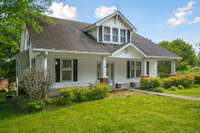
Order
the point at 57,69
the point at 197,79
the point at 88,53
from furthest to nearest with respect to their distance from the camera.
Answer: the point at 197,79
the point at 57,69
the point at 88,53

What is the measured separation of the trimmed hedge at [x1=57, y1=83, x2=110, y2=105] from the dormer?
6.13m

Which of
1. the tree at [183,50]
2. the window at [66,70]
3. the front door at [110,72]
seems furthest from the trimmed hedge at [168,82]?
the tree at [183,50]

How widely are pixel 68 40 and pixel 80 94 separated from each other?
526 cm

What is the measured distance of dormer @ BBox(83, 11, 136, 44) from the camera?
1812 cm

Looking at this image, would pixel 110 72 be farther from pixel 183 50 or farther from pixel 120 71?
pixel 183 50

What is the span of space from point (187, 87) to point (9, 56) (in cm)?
2033

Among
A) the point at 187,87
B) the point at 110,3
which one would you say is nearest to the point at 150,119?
the point at 187,87

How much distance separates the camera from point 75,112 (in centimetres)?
998

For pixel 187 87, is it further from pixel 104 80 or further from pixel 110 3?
pixel 110 3

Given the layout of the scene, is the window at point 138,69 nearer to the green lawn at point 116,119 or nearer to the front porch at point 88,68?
the front porch at point 88,68

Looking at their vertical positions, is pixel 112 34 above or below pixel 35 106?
above

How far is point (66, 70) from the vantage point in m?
15.9

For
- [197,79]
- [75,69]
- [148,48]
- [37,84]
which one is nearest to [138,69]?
[148,48]

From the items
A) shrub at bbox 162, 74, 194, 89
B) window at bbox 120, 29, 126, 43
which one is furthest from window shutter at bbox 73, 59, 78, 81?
shrub at bbox 162, 74, 194, 89
